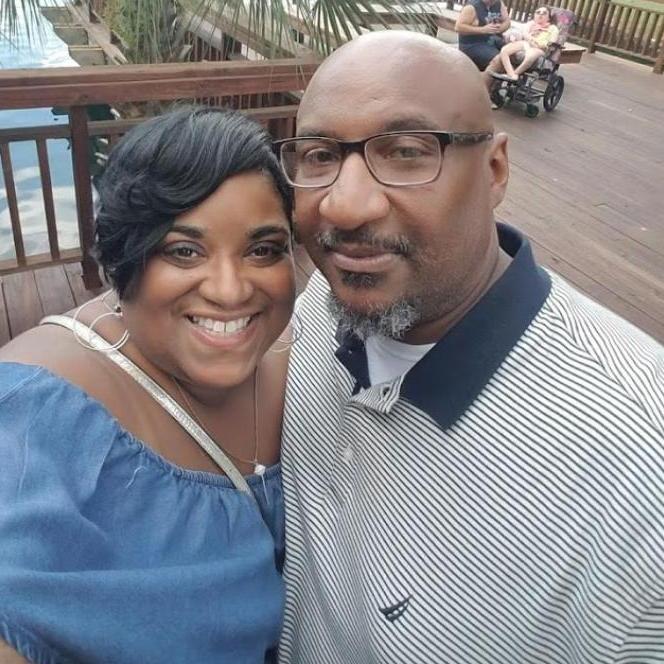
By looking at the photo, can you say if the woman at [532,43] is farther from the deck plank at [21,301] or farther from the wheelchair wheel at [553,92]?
the deck plank at [21,301]

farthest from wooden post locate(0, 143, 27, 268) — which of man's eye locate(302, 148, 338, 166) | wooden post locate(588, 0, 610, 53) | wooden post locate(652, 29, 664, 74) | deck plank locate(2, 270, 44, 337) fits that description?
wooden post locate(588, 0, 610, 53)

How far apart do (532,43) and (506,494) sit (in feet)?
20.4

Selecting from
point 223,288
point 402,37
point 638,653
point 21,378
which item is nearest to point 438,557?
point 638,653

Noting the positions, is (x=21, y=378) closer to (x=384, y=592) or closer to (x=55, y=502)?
(x=55, y=502)

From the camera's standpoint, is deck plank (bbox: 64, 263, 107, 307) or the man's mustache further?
deck plank (bbox: 64, 263, 107, 307)

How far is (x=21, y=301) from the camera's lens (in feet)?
10.3

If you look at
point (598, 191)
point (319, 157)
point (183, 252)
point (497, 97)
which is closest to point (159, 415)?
point (183, 252)

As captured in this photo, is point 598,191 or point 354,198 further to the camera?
point 598,191

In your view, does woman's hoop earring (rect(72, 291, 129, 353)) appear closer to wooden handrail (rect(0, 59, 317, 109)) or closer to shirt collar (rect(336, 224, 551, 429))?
shirt collar (rect(336, 224, 551, 429))

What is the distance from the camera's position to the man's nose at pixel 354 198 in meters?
0.97

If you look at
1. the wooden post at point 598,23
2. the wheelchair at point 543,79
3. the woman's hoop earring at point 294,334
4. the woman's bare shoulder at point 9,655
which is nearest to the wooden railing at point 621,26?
the wooden post at point 598,23

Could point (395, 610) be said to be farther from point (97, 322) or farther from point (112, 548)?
point (97, 322)

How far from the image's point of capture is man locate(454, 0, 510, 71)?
6328mm

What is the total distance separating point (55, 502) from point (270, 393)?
0.59 metres
